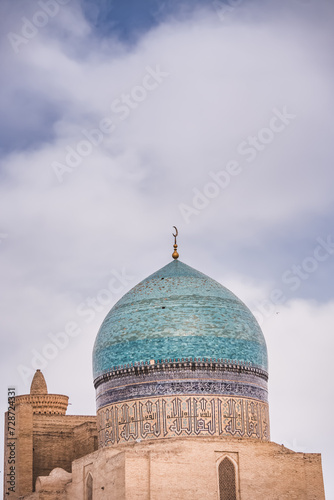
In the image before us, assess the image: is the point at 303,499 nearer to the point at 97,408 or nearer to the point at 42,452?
the point at 97,408

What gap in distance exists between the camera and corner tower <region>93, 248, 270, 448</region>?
67.2 ft

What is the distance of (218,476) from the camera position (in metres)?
19.7

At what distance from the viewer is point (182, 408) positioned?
20422 mm

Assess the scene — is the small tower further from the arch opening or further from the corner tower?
the arch opening

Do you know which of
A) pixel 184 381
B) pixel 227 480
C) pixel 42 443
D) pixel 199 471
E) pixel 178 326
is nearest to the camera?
pixel 199 471

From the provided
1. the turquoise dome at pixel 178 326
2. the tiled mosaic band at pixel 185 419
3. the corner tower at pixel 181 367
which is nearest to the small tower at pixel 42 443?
the corner tower at pixel 181 367

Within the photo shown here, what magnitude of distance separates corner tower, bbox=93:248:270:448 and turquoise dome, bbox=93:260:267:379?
21 millimetres

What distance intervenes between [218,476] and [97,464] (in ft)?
8.27

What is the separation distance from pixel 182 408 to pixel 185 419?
9.2 inches

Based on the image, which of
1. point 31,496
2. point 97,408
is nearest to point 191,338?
point 97,408

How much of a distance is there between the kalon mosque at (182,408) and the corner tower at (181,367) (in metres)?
0.02

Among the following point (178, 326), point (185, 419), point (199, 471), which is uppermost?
point (178, 326)

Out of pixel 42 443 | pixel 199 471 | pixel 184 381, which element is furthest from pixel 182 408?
pixel 42 443

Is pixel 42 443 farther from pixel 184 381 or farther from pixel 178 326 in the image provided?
pixel 178 326
